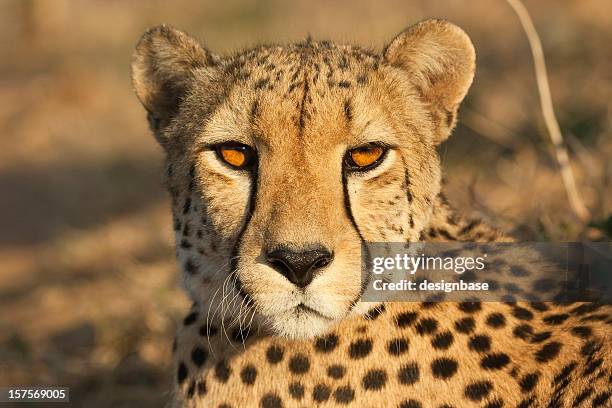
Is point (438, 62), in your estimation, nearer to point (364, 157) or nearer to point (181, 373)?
point (364, 157)

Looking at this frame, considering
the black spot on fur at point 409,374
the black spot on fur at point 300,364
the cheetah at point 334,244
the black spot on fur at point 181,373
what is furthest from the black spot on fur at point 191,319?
the black spot on fur at point 409,374

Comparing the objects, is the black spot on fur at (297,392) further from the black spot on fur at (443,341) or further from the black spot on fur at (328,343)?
the black spot on fur at (443,341)

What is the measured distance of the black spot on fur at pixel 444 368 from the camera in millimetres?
2625

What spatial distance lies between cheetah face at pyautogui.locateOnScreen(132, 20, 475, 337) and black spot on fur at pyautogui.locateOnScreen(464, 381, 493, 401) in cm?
36

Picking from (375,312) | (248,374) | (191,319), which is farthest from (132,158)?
(375,312)

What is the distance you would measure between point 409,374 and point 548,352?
1.19ft

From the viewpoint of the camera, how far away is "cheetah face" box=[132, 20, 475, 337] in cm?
241

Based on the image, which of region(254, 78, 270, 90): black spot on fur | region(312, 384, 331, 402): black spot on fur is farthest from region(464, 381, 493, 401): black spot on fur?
region(254, 78, 270, 90): black spot on fur

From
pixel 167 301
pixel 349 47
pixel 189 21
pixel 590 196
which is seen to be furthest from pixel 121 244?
pixel 189 21

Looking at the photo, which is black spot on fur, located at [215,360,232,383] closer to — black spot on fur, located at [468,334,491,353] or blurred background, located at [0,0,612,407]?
black spot on fur, located at [468,334,491,353]

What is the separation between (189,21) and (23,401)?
6454 mm

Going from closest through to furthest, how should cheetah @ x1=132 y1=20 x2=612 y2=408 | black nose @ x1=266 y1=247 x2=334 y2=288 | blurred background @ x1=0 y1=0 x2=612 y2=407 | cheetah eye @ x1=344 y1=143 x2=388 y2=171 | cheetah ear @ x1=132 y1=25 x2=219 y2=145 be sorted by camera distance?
black nose @ x1=266 y1=247 x2=334 y2=288 < cheetah @ x1=132 y1=20 x2=612 y2=408 < cheetah eye @ x1=344 y1=143 x2=388 y2=171 < cheetah ear @ x1=132 y1=25 x2=219 y2=145 < blurred background @ x1=0 y1=0 x2=612 y2=407

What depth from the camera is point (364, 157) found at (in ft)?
8.50

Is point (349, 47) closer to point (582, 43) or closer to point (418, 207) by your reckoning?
point (418, 207)
